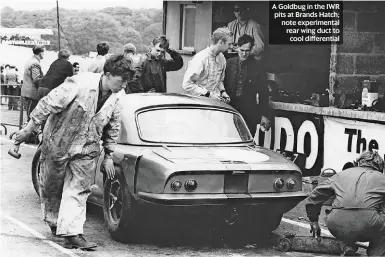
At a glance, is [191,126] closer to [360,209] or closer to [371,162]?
[371,162]

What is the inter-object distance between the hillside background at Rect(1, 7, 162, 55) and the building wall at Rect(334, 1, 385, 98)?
5.96 metres

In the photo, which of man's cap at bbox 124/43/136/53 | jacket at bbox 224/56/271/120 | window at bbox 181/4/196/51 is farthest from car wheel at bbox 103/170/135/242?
window at bbox 181/4/196/51

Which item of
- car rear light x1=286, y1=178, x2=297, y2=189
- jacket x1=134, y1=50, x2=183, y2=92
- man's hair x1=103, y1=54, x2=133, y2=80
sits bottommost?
car rear light x1=286, y1=178, x2=297, y2=189

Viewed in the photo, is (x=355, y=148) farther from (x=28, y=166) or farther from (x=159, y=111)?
(x=28, y=166)

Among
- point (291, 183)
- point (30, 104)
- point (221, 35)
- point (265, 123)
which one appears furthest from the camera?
point (30, 104)

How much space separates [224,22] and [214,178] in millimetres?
7702

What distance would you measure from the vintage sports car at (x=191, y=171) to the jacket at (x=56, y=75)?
572 centimetres

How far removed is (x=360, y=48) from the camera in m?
12.1

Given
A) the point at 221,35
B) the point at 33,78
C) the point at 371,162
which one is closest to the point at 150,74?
the point at 221,35

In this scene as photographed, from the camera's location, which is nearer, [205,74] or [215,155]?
[215,155]

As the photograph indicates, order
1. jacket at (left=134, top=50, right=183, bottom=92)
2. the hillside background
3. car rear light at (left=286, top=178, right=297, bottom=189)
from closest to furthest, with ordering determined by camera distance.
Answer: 1. car rear light at (left=286, top=178, right=297, bottom=189)
2. jacket at (left=134, top=50, right=183, bottom=92)
3. the hillside background

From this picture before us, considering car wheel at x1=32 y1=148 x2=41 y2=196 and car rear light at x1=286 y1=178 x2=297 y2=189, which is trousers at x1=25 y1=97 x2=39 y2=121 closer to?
car wheel at x1=32 y1=148 x2=41 y2=196

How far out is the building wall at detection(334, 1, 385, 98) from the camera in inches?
470

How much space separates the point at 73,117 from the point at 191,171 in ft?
3.93
